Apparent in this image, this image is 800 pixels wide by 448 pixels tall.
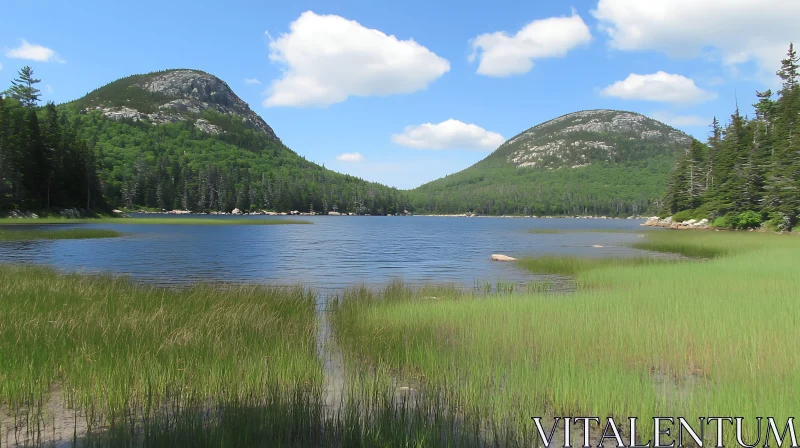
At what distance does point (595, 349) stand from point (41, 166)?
3676 inches

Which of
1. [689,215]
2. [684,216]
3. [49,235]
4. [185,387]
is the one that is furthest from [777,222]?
[49,235]

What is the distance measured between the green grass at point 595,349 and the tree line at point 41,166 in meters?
76.9

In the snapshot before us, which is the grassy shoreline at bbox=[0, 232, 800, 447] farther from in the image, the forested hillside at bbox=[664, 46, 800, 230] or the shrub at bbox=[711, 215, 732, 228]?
the shrub at bbox=[711, 215, 732, 228]

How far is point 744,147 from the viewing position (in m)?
74.7

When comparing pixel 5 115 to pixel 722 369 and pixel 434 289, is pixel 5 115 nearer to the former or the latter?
pixel 434 289

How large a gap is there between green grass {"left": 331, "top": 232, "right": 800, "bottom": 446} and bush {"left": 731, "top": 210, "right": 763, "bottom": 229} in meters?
55.7

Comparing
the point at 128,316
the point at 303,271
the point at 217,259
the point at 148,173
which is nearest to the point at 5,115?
the point at 217,259

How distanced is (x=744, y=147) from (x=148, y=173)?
613 ft

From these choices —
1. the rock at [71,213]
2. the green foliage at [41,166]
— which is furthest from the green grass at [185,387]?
the rock at [71,213]

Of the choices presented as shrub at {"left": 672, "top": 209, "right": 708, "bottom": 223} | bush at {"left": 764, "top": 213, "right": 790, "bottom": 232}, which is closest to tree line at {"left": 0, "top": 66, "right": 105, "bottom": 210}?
bush at {"left": 764, "top": 213, "right": 790, "bottom": 232}

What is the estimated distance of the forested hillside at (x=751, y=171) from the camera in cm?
5453

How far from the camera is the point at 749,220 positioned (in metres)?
62.2

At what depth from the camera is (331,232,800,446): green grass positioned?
6742 mm

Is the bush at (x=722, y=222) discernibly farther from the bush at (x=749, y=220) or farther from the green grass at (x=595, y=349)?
the green grass at (x=595, y=349)
